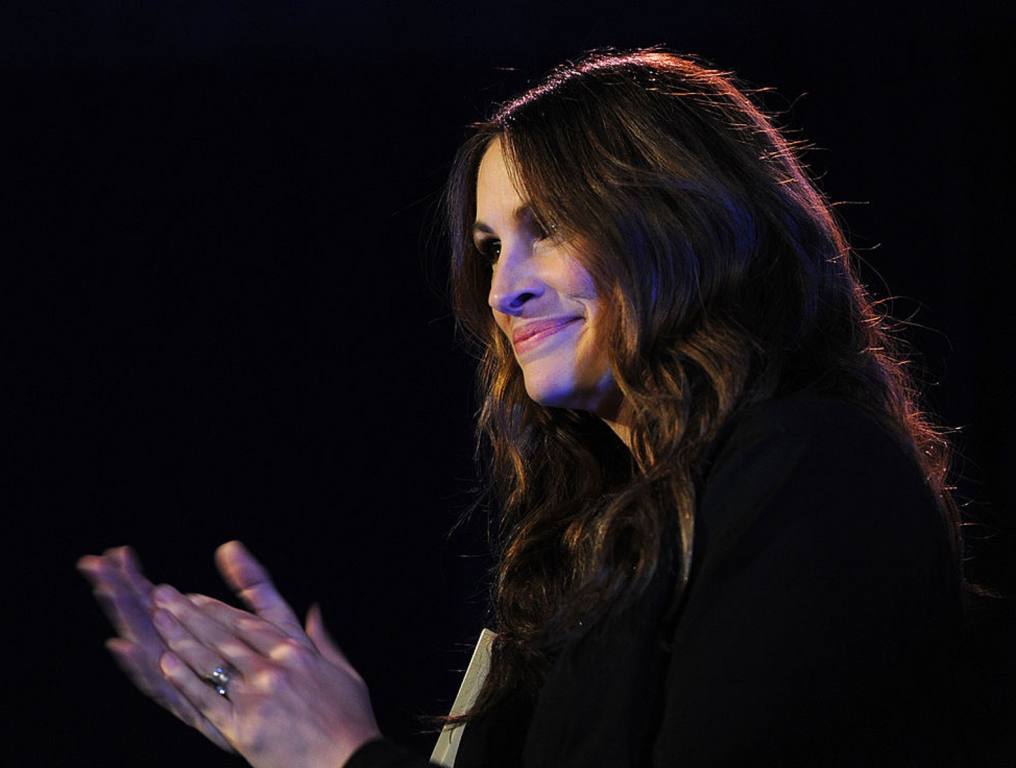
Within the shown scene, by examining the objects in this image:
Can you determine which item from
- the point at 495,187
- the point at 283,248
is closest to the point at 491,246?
the point at 495,187

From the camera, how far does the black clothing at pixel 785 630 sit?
3.25 feet

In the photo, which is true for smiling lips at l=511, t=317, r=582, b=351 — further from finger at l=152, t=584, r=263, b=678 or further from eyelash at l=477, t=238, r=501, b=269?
finger at l=152, t=584, r=263, b=678

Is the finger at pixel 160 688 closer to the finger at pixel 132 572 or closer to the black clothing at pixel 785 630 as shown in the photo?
the finger at pixel 132 572

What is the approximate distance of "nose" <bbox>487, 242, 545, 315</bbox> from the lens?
4.58 ft

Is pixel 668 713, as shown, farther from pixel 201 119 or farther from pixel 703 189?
pixel 201 119

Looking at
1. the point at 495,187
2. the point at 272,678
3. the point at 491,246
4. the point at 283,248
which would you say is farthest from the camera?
the point at 283,248

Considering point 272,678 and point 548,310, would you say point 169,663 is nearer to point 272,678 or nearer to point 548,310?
point 272,678

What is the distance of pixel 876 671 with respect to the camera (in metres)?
1.02

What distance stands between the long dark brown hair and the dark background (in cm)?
169

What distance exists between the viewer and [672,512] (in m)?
1.11

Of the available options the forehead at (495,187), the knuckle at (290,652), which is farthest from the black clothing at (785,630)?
the forehead at (495,187)

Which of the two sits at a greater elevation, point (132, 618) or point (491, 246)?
point (491, 246)

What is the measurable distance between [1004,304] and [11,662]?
2.76m

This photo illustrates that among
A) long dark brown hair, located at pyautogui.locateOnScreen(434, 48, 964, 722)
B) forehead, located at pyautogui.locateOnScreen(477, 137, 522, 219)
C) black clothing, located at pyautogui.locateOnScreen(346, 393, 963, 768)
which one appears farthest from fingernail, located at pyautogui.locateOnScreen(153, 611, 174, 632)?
forehead, located at pyautogui.locateOnScreen(477, 137, 522, 219)
